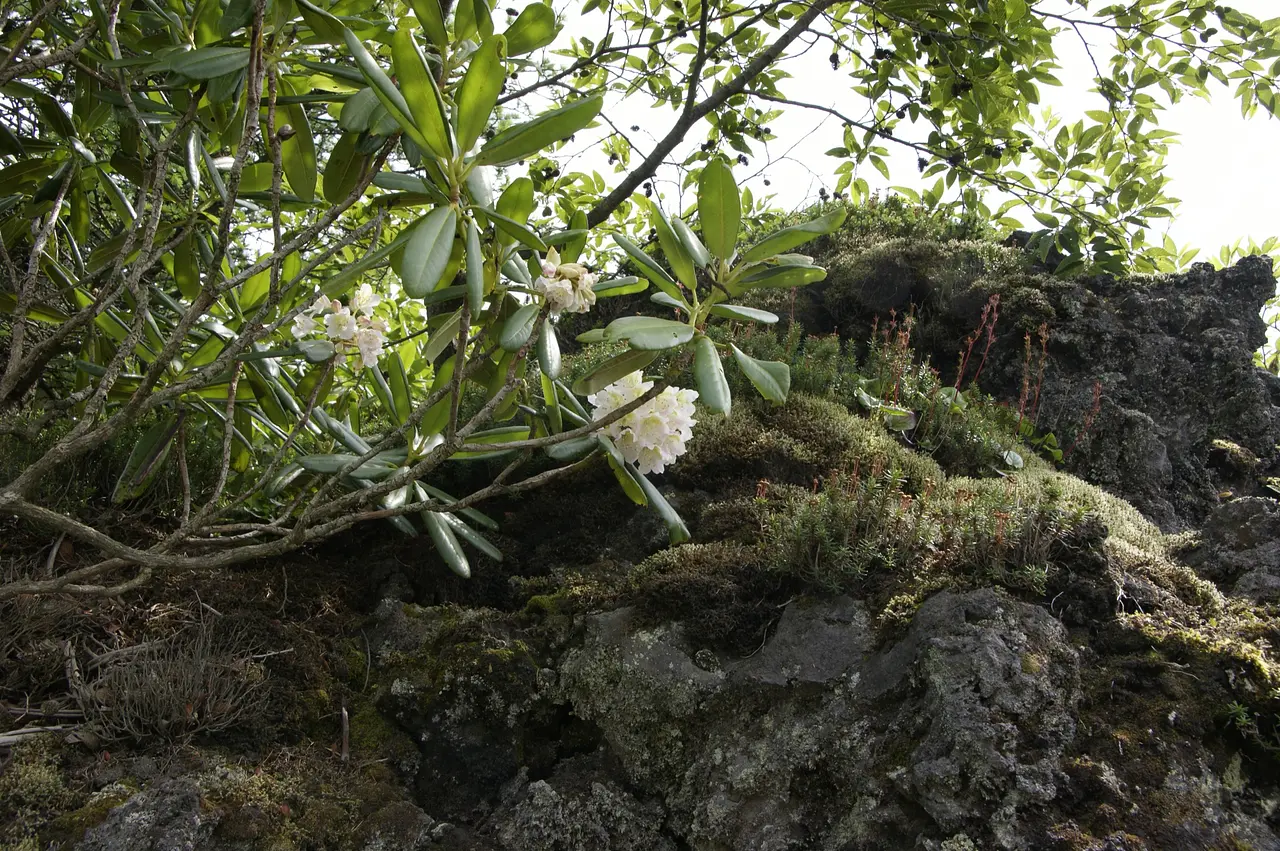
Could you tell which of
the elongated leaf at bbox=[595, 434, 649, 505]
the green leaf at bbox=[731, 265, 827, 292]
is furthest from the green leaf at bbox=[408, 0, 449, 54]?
the elongated leaf at bbox=[595, 434, 649, 505]

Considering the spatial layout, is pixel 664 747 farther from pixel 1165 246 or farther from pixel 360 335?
pixel 1165 246

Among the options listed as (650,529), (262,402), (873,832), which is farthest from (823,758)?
(262,402)

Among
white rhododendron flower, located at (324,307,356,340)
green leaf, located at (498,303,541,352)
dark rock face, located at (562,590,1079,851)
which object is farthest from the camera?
white rhododendron flower, located at (324,307,356,340)

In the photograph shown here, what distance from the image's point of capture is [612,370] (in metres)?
1.88

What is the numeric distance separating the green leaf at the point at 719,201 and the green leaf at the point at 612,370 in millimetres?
328

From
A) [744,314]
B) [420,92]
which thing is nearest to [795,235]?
[744,314]

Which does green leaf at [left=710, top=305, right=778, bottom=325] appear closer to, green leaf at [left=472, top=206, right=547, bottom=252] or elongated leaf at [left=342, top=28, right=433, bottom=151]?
green leaf at [left=472, top=206, right=547, bottom=252]

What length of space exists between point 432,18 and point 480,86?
273 mm

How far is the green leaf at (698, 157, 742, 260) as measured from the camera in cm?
170

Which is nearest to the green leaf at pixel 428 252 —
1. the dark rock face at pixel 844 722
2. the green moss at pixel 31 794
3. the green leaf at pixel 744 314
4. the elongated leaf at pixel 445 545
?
the green leaf at pixel 744 314

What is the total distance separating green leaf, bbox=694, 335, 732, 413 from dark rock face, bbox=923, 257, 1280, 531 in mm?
3633

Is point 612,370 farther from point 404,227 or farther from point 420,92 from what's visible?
point 404,227

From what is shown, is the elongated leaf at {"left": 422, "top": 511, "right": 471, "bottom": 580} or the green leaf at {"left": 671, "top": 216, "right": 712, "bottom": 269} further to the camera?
the elongated leaf at {"left": 422, "top": 511, "right": 471, "bottom": 580}

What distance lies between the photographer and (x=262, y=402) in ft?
8.70
